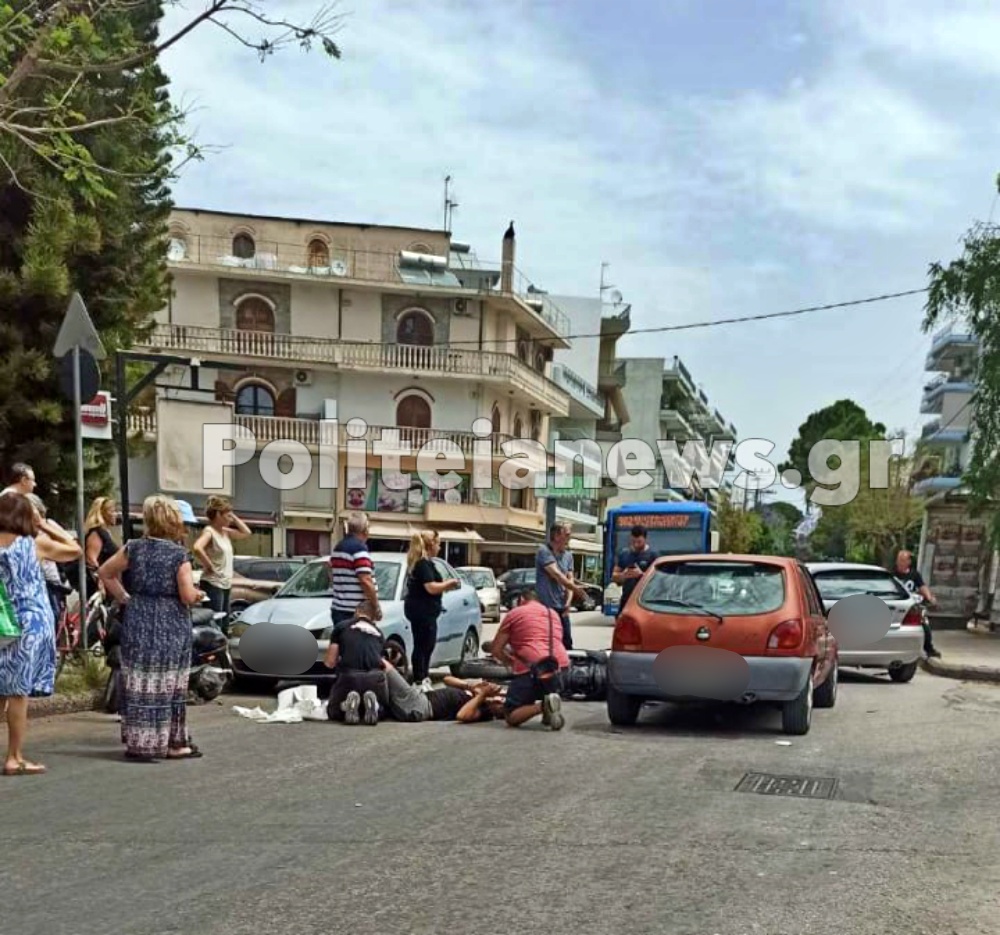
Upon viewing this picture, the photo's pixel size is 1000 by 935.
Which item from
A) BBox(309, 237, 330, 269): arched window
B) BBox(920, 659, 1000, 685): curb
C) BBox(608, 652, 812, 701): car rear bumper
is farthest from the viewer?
BBox(309, 237, 330, 269): arched window

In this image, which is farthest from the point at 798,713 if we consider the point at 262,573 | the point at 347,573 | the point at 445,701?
the point at 262,573

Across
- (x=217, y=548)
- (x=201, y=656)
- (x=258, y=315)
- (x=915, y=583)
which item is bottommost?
(x=201, y=656)

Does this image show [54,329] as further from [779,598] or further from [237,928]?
[237,928]

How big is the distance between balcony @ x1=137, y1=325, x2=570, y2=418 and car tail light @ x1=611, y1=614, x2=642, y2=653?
1450 inches

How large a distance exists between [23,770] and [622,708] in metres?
4.56

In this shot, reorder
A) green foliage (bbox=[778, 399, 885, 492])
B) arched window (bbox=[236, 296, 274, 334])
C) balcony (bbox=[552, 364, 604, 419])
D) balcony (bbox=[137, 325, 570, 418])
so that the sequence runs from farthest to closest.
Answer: green foliage (bbox=[778, 399, 885, 492]) < balcony (bbox=[552, 364, 604, 419]) < arched window (bbox=[236, 296, 274, 334]) < balcony (bbox=[137, 325, 570, 418])

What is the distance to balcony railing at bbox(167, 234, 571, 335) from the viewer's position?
1800 inches

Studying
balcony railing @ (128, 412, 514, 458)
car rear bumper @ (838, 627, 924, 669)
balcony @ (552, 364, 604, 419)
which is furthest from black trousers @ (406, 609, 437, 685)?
balcony @ (552, 364, 604, 419)

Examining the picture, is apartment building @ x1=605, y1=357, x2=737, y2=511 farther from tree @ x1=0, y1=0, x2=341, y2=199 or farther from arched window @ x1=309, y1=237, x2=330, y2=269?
tree @ x1=0, y1=0, x2=341, y2=199

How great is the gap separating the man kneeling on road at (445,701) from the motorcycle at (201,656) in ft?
5.43

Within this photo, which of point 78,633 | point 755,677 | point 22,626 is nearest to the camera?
point 22,626

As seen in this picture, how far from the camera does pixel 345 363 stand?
4538 cm

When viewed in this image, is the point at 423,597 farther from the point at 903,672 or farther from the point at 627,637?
the point at 903,672

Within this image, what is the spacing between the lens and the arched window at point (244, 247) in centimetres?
4688
